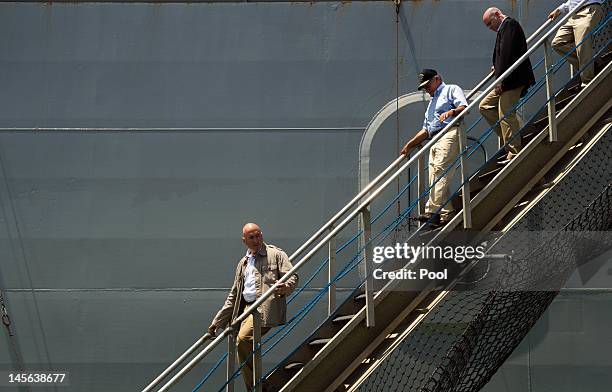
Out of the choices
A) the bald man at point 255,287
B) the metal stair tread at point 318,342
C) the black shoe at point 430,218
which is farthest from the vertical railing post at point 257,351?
the black shoe at point 430,218

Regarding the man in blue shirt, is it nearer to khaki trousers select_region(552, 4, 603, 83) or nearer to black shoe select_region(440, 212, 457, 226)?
black shoe select_region(440, 212, 457, 226)

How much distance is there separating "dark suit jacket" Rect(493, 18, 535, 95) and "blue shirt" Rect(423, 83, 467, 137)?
37cm

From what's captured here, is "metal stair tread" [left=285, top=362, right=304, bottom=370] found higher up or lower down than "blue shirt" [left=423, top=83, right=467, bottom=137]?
lower down

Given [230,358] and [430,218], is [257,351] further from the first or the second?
[430,218]

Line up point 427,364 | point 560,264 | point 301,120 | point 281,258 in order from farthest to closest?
point 301,120
point 427,364
point 560,264
point 281,258

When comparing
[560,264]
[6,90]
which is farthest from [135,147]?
[560,264]

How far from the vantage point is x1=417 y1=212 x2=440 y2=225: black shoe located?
5.82 m

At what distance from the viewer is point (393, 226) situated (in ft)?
24.2

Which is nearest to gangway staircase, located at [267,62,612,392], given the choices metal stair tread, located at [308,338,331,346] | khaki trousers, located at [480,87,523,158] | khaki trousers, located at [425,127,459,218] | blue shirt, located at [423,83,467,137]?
metal stair tread, located at [308,338,331,346]

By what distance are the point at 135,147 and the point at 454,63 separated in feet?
9.60

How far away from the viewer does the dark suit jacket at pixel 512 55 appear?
6227 mm

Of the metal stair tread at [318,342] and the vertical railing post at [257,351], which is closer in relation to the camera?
the vertical railing post at [257,351]

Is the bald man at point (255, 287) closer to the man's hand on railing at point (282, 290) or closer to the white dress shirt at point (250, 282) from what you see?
the white dress shirt at point (250, 282)

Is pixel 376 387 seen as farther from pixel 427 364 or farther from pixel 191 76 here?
pixel 191 76
